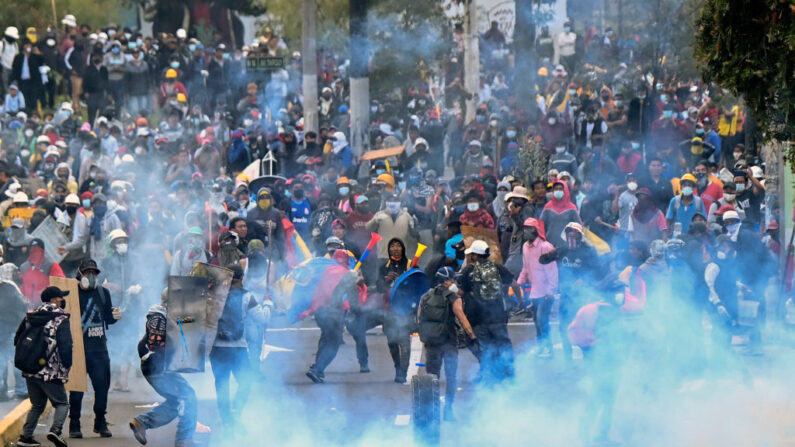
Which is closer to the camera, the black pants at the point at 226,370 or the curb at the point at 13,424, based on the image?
the black pants at the point at 226,370

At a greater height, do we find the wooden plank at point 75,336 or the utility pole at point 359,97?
the utility pole at point 359,97

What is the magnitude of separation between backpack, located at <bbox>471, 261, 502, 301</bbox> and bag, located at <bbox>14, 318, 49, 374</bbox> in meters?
3.65

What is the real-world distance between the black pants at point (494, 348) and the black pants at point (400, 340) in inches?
55.2

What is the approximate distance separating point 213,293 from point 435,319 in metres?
1.97

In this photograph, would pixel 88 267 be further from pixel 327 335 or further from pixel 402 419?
pixel 402 419

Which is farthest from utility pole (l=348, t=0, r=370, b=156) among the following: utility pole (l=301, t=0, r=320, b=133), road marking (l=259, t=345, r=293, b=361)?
road marking (l=259, t=345, r=293, b=361)

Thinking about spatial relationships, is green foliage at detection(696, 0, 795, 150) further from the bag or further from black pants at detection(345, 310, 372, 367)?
black pants at detection(345, 310, 372, 367)

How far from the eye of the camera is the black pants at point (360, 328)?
47.2 feet

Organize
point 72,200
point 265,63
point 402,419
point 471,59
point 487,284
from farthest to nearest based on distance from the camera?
point 471,59
point 265,63
point 72,200
point 487,284
point 402,419

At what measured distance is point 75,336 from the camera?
1242 cm

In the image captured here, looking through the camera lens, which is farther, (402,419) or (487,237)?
(487,237)

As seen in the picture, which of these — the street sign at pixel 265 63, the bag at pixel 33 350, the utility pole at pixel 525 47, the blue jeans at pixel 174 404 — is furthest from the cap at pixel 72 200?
the utility pole at pixel 525 47

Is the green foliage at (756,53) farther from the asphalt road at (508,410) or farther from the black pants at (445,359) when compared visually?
the black pants at (445,359)

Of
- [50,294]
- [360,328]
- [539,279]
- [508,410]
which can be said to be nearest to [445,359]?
[508,410]
